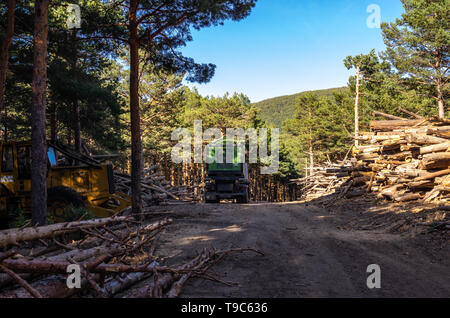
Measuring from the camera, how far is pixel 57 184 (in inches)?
428

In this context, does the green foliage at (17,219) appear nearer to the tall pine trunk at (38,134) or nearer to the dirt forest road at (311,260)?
the tall pine trunk at (38,134)

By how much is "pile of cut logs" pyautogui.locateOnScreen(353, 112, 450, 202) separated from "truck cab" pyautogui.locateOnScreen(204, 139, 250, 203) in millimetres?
6920

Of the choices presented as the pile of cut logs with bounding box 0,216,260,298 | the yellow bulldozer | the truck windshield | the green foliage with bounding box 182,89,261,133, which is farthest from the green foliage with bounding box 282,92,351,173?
the pile of cut logs with bounding box 0,216,260,298

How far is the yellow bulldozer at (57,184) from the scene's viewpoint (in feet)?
32.9

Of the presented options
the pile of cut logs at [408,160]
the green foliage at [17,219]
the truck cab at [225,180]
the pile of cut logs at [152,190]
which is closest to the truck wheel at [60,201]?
the green foliage at [17,219]

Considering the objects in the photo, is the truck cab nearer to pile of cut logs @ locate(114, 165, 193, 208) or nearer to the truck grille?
the truck grille

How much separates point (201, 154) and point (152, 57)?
28172mm

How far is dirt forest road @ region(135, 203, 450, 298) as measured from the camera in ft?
13.9

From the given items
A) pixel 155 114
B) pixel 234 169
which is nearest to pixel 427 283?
pixel 234 169

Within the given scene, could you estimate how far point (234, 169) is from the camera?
64.7 feet

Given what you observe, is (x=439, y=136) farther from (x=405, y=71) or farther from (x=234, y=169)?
(x=405, y=71)

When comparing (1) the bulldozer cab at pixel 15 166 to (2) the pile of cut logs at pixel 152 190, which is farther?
(2) the pile of cut logs at pixel 152 190

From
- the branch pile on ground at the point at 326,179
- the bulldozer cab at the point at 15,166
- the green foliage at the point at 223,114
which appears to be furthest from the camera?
the green foliage at the point at 223,114
